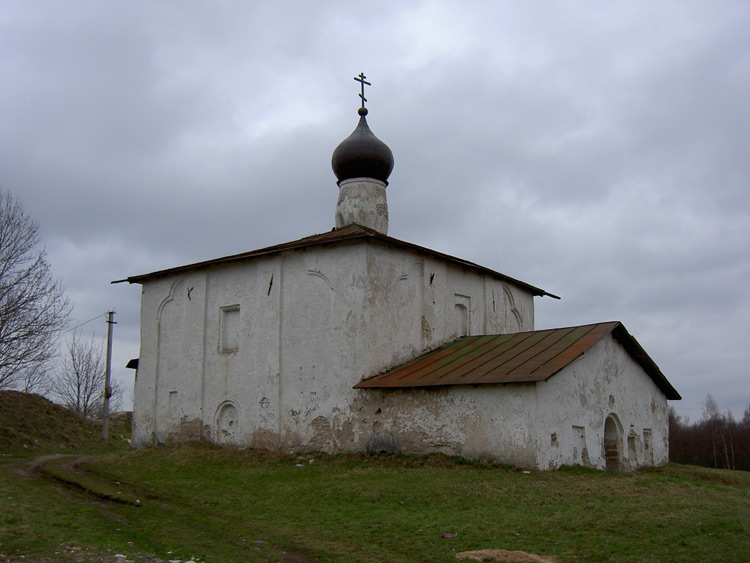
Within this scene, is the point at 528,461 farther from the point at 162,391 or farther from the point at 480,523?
the point at 162,391

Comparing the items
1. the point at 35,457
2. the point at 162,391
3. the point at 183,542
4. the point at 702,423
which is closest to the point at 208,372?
the point at 162,391

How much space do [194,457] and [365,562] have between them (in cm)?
915

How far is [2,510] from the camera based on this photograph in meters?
9.27

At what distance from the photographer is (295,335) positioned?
16.2 metres

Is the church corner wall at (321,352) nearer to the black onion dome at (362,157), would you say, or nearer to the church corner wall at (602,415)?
the church corner wall at (602,415)

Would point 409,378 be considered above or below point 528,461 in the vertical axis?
above

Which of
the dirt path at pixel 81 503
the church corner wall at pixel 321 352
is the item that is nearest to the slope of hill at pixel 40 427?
the dirt path at pixel 81 503

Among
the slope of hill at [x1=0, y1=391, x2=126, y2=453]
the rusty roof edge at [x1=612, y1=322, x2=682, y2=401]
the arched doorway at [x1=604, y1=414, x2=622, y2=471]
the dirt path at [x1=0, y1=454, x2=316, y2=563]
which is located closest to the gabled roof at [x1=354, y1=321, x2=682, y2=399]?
the rusty roof edge at [x1=612, y1=322, x2=682, y2=401]

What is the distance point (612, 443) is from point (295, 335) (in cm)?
736

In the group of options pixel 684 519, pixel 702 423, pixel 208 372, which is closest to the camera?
pixel 684 519

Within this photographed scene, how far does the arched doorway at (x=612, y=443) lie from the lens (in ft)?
48.5

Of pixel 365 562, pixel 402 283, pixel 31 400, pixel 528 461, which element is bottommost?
pixel 365 562

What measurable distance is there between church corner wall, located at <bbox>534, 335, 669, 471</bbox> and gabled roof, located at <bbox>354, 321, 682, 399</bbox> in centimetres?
30

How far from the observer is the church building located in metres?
13.3
